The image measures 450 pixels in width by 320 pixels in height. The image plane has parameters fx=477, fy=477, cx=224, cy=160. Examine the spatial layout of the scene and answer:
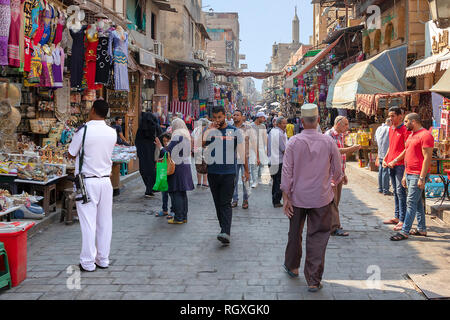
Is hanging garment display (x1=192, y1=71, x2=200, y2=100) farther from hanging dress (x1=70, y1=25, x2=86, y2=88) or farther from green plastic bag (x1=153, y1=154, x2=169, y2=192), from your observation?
green plastic bag (x1=153, y1=154, x2=169, y2=192)

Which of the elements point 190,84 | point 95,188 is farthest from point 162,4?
point 95,188

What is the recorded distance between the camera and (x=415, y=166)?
6.74 metres

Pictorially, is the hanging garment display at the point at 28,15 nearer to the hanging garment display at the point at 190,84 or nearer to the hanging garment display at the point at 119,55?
the hanging garment display at the point at 119,55

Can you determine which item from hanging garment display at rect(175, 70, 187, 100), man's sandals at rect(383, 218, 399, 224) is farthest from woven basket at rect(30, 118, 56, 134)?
hanging garment display at rect(175, 70, 187, 100)

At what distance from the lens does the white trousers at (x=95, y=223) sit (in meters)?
5.29

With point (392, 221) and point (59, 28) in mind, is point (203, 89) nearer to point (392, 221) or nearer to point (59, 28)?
point (59, 28)

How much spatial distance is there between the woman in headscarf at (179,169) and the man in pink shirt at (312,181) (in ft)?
10.2

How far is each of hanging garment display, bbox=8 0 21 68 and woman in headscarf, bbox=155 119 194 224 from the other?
8.57ft

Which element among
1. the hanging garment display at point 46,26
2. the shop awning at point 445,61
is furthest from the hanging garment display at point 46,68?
the shop awning at point 445,61

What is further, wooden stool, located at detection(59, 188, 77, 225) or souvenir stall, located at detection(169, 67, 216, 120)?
souvenir stall, located at detection(169, 67, 216, 120)

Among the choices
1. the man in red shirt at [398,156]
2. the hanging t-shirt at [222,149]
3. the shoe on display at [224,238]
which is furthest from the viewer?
the man in red shirt at [398,156]

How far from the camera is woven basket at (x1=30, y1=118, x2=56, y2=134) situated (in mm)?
9164

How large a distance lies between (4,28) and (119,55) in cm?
342
